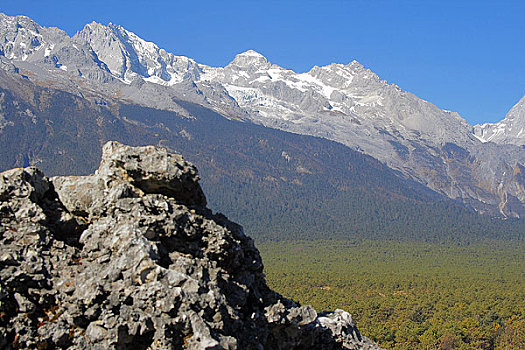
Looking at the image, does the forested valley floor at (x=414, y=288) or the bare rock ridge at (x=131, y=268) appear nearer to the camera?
the bare rock ridge at (x=131, y=268)

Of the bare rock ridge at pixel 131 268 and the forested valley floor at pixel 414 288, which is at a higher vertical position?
the bare rock ridge at pixel 131 268

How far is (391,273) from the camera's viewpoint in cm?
12375

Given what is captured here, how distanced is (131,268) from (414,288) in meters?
92.2

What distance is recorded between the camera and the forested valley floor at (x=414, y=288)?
190 ft

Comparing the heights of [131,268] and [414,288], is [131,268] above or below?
above

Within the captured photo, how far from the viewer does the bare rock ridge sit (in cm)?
1352

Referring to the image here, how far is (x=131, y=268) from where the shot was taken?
46.7 ft

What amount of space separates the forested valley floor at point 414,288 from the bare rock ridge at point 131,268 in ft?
140

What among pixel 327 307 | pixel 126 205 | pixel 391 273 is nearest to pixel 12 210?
pixel 126 205

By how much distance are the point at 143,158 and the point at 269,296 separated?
671 centimetres

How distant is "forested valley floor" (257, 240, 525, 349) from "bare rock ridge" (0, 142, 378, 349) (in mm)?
42799

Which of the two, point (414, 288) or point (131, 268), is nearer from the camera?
point (131, 268)

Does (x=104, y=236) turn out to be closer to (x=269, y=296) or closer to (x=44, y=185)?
(x=44, y=185)

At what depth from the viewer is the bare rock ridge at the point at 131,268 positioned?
13.5m
